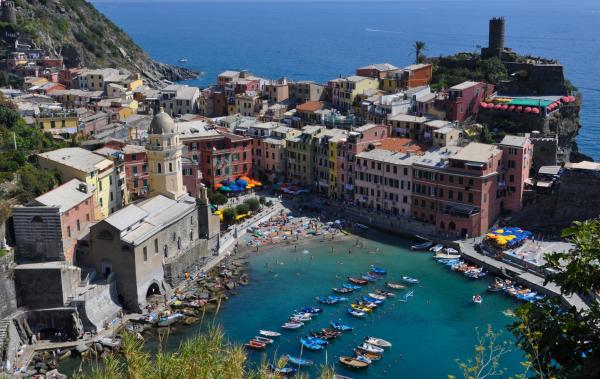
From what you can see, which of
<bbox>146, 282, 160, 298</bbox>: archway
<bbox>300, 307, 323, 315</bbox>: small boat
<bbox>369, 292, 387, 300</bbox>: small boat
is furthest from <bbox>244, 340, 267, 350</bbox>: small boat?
<bbox>369, 292, 387, 300</bbox>: small boat

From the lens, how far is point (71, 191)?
39250 millimetres

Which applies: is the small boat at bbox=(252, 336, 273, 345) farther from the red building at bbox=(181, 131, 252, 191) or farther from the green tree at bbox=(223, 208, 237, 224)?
the red building at bbox=(181, 131, 252, 191)

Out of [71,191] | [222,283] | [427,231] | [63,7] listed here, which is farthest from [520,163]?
[63,7]

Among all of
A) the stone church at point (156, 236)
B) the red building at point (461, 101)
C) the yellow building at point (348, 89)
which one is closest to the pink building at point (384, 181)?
the red building at point (461, 101)

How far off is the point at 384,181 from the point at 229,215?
11213 millimetres

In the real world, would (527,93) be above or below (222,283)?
above

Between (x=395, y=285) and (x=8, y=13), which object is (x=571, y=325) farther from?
(x=8, y=13)

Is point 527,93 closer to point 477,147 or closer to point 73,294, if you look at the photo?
point 477,147

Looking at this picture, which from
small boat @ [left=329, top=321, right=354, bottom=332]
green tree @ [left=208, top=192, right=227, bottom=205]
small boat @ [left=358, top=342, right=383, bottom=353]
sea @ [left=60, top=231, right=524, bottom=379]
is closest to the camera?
sea @ [left=60, top=231, right=524, bottom=379]

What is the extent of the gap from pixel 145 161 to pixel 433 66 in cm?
3469

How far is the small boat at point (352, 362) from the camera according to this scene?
107ft

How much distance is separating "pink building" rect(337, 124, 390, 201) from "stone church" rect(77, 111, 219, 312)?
11627mm

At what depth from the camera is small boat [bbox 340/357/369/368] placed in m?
32.5

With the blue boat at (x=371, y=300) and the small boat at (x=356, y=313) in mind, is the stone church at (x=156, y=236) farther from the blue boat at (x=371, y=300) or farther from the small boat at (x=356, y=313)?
the blue boat at (x=371, y=300)
